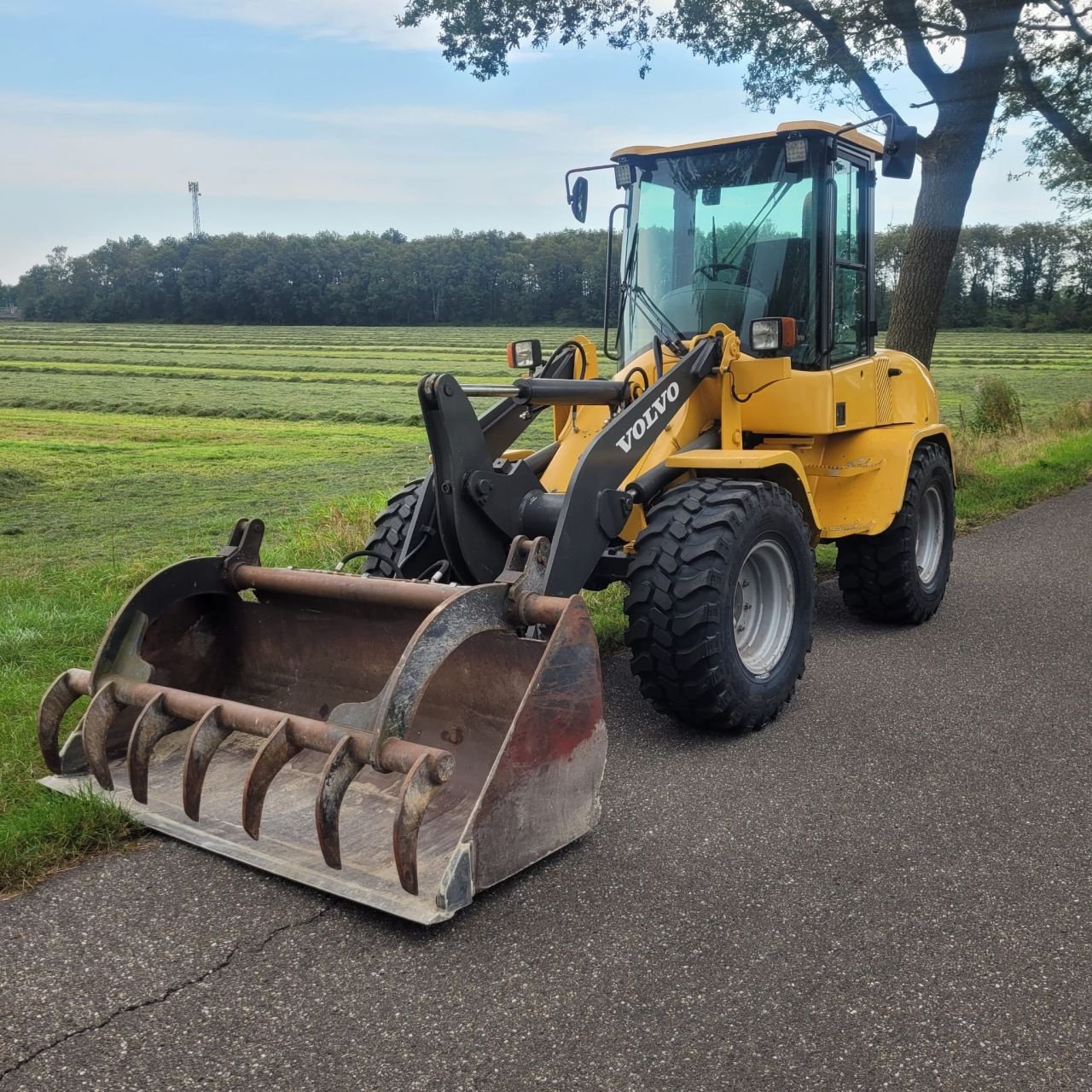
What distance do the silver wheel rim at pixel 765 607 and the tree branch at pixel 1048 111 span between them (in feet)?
39.0

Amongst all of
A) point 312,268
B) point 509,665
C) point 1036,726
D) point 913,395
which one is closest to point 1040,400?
point 913,395

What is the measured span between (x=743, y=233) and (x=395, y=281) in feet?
224

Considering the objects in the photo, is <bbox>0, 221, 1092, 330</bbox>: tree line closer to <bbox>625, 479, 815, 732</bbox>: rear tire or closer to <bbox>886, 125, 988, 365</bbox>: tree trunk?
<bbox>886, 125, 988, 365</bbox>: tree trunk

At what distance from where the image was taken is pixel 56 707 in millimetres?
4238

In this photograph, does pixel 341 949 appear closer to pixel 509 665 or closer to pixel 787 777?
pixel 509 665

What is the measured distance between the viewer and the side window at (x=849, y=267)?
20.2 feet

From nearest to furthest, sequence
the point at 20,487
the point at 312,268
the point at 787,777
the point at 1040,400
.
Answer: the point at 787,777 < the point at 20,487 < the point at 1040,400 < the point at 312,268

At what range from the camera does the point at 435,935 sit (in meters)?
3.36

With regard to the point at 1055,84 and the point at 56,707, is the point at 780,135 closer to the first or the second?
the point at 56,707

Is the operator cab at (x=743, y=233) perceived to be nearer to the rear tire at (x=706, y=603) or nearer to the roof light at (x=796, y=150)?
the roof light at (x=796, y=150)

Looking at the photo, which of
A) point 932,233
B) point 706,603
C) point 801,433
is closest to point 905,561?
point 801,433

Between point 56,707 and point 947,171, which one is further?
point 947,171

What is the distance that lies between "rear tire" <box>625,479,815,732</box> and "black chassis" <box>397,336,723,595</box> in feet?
0.74

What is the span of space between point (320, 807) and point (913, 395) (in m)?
5.05
